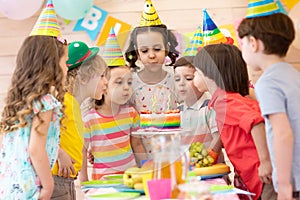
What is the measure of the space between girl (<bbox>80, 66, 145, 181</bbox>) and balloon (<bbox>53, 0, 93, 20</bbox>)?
4.23 feet

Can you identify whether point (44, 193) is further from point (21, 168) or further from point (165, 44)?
point (165, 44)

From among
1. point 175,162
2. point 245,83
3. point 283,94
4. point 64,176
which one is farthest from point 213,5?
point 175,162

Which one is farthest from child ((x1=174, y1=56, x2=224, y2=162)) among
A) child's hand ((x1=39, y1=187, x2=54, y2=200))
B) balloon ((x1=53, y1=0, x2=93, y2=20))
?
balloon ((x1=53, y1=0, x2=93, y2=20))

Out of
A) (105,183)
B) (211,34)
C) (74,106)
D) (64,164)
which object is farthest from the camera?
(211,34)

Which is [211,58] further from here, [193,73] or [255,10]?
[255,10]

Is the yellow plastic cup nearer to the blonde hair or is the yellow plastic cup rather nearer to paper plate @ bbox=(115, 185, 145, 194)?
paper plate @ bbox=(115, 185, 145, 194)

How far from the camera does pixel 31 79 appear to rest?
1.64m

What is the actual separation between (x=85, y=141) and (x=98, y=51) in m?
0.28

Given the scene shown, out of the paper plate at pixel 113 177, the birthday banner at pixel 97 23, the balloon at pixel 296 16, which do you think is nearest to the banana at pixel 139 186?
the paper plate at pixel 113 177

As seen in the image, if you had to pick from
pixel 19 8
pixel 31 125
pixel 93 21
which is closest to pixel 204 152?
pixel 31 125

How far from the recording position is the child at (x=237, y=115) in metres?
1.65

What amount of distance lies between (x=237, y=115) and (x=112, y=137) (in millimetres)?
427

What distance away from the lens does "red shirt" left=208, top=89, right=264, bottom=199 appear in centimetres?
170

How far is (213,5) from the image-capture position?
10.2 ft
